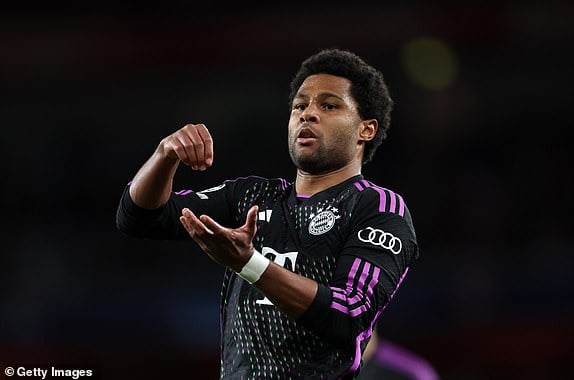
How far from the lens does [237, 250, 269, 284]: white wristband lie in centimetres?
305

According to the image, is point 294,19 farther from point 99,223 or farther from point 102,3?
point 99,223

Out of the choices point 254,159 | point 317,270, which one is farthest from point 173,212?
point 254,159

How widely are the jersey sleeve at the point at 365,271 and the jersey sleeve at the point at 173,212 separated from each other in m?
0.63

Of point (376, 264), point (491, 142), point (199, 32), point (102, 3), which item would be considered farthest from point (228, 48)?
point (376, 264)

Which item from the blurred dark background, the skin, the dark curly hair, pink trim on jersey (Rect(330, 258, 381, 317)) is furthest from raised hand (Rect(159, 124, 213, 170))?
the blurred dark background

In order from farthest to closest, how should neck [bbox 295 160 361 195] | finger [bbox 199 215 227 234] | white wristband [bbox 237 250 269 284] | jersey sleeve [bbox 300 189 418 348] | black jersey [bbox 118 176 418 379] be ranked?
neck [bbox 295 160 361 195] < black jersey [bbox 118 176 418 379] < jersey sleeve [bbox 300 189 418 348] < white wristband [bbox 237 250 269 284] < finger [bbox 199 215 227 234]

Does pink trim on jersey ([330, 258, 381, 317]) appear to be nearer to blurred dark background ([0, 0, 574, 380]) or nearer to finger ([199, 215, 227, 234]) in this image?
finger ([199, 215, 227, 234])

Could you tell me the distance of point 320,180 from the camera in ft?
12.7

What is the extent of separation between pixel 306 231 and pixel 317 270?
0.19m

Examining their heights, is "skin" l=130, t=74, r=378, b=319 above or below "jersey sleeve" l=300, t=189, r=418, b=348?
above

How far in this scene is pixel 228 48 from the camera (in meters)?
12.6

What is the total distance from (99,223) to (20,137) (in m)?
1.91

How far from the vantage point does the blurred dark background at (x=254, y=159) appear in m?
9.43

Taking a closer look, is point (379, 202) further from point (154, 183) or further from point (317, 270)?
point (154, 183)
